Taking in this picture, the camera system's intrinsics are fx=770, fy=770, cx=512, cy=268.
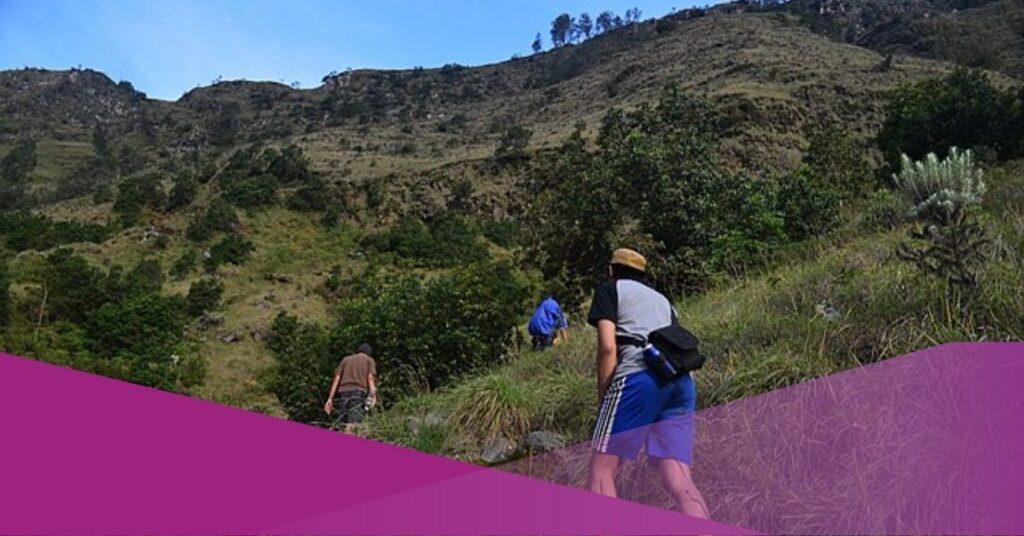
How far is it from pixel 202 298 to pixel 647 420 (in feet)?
141

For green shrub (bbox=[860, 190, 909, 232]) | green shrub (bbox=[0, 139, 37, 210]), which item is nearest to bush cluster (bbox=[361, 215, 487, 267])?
green shrub (bbox=[0, 139, 37, 210])

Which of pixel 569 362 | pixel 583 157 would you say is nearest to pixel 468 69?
pixel 583 157

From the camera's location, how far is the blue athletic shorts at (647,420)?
3295 mm

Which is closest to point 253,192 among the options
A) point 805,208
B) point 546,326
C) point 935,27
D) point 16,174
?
point 16,174

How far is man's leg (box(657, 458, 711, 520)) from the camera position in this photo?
3215mm

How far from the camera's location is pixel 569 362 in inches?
270

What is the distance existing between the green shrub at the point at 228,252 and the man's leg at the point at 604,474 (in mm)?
47634

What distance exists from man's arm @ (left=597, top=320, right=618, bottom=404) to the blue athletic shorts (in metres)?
0.05

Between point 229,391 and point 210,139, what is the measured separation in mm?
70571

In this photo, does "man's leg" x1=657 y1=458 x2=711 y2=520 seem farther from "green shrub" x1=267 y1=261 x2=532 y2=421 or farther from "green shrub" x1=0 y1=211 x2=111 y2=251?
"green shrub" x1=0 y1=211 x2=111 y2=251

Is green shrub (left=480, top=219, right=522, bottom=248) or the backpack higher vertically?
the backpack

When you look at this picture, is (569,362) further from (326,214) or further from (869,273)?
(326,214)

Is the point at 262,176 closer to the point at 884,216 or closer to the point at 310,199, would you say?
the point at 310,199
